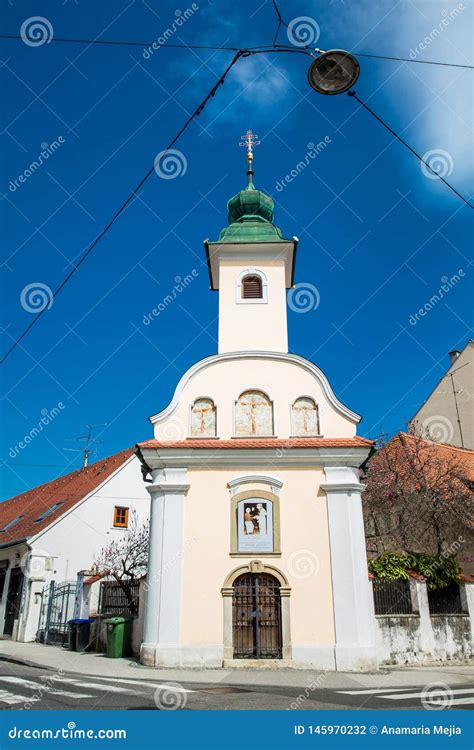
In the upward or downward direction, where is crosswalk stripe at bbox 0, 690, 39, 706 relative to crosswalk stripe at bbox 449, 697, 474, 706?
upward

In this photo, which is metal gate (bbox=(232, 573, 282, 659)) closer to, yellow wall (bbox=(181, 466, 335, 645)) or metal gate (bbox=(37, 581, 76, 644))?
yellow wall (bbox=(181, 466, 335, 645))

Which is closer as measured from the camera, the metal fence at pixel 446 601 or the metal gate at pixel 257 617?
the metal gate at pixel 257 617

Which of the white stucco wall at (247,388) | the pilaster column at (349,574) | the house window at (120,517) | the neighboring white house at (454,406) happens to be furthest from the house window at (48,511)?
the neighboring white house at (454,406)

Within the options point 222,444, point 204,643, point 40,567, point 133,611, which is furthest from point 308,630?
point 40,567

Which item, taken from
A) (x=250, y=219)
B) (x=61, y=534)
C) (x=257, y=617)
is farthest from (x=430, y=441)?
(x=61, y=534)

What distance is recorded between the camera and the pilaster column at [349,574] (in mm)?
13648

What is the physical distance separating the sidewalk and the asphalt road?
0.51m

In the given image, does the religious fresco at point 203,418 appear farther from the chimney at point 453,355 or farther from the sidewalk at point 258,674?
the chimney at point 453,355

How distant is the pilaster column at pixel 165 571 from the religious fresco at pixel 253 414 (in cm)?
211

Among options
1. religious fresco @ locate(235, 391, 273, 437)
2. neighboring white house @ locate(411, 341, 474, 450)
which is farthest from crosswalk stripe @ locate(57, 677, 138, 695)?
neighboring white house @ locate(411, 341, 474, 450)

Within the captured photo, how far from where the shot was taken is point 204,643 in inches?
547

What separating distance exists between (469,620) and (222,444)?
8.38 m

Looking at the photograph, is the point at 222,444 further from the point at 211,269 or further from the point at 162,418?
the point at 211,269

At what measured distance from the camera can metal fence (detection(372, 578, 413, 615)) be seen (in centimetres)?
1550
